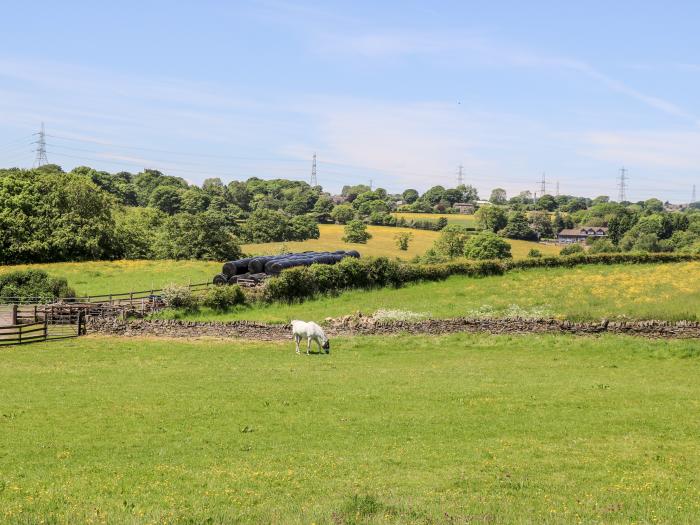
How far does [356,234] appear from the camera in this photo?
142 meters

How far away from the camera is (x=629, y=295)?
5122 centimetres

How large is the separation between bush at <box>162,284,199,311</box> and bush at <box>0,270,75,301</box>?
35.3ft

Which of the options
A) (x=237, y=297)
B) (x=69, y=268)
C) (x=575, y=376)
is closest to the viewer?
(x=575, y=376)

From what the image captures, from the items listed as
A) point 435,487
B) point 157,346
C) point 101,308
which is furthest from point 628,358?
point 101,308

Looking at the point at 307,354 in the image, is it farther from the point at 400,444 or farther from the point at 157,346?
the point at 400,444

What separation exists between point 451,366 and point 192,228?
65255 mm

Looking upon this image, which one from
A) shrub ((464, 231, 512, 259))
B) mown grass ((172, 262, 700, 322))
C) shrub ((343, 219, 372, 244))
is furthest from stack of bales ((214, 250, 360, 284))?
shrub ((343, 219, 372, 244))

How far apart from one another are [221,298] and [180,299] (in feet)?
9.70

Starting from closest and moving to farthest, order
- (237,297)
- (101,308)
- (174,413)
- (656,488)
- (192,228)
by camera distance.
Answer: (656,488) < (174,413) < (101,308) < (237,297) < (192,228)

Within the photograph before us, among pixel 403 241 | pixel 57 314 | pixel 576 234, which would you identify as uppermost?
pixel 576 234

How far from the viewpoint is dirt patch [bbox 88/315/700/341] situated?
38094 mm

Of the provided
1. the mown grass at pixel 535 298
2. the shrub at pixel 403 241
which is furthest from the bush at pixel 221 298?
the shrub at pixel 403 241

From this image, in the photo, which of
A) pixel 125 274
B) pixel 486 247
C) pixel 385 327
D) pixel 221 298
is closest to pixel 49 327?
pixel 221 298

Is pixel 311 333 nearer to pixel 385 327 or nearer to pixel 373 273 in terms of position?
pixel 385 327
